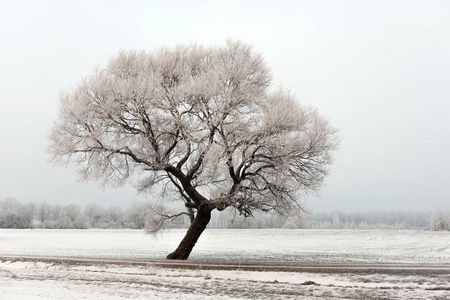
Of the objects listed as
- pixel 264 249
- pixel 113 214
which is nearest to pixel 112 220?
pixel 113 214

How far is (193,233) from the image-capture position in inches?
971

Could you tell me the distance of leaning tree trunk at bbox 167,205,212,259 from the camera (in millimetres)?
24312

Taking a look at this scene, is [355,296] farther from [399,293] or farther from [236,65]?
[236,65]

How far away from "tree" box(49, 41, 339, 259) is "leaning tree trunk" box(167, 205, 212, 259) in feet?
0.20

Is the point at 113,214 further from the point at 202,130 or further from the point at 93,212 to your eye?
the point at 202,130

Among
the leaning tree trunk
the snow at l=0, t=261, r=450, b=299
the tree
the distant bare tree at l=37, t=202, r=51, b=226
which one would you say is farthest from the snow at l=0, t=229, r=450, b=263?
the distant bare tree at l=37, t=202, r=51, b=226

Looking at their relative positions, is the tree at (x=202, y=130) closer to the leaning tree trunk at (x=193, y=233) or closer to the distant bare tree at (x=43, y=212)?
the leaning tree trunk at (x=193, y=233)

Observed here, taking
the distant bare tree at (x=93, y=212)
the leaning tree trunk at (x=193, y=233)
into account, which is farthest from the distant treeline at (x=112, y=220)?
the leaning tree trunk at (x=193, y=233)

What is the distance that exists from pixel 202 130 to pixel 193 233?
635 centimetres

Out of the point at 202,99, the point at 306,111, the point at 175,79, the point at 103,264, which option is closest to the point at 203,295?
the point at 103,264

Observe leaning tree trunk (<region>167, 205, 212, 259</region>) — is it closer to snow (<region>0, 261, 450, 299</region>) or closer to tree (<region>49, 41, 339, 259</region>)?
tree (<region>49, 41, 339, 259</region>)

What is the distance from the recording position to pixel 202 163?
80.9 feet

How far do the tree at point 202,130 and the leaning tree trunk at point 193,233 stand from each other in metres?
0.06

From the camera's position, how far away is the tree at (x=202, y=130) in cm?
2216
